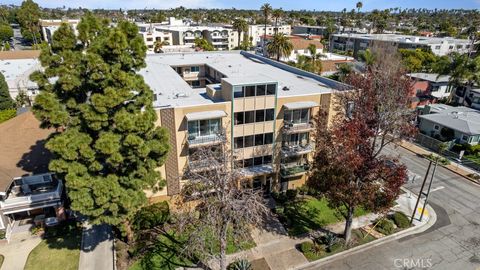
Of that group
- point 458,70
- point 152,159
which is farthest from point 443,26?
point 152,159

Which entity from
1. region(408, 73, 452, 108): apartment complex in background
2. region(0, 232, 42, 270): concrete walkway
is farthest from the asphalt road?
region(408, 73, 452, 108): apartment complex in background

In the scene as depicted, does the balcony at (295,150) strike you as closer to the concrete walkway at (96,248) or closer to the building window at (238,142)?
the building window at (238,142)

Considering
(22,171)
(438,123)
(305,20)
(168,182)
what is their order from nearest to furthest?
(22,171) → (168,182) → (438,123) → (305,20)

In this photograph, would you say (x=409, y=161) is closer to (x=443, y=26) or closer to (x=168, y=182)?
(x=168, y=182)

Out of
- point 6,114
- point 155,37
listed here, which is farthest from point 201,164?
point 155,37

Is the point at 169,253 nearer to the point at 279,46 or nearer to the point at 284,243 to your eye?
the point at 284,243

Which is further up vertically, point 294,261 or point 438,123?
point 438,123
